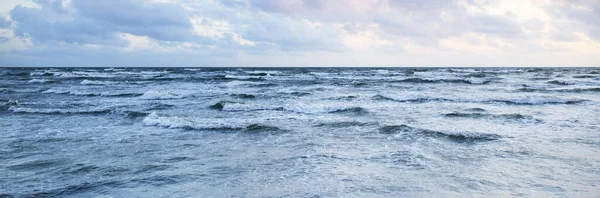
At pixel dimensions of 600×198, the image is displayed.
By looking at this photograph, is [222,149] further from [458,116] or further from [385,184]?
[458,116]

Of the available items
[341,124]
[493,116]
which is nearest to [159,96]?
[341,124]

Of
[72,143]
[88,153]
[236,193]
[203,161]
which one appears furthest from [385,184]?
[72,143]

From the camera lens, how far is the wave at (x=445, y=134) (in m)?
8.77

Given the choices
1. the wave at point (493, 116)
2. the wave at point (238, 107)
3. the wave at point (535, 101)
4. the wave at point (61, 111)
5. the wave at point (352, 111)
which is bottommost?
the wave at point (61, 111)

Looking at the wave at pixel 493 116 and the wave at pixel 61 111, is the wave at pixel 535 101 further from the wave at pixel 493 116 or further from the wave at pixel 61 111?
the wave at pixel 61 111

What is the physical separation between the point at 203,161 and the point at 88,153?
8.35ft

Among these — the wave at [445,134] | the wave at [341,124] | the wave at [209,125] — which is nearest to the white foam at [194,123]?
the wave at [209,125]

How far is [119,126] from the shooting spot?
11.3 meters

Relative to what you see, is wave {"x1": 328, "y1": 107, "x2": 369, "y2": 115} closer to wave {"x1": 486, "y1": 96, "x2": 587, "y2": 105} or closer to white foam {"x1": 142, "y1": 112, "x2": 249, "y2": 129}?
white foam {"x1": 142, "y1": 112, "x2": 249, "y2": 129}

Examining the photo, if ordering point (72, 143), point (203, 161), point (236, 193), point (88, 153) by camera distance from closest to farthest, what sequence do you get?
point (236, 193) < point (203, 161) < point (88, 153) < point (72, 143)

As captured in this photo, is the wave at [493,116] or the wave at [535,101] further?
the wave at [535,101]

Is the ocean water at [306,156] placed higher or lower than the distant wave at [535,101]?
lower

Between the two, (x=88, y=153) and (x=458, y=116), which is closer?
(x=88, y=153)

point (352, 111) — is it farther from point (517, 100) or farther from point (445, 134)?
point (517, 100)
